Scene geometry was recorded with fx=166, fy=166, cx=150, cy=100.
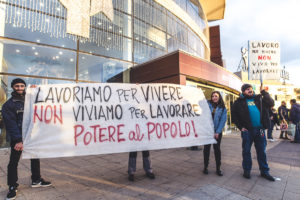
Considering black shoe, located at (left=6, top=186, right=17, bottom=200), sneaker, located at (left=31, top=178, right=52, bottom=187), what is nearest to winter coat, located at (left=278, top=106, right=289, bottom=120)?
sneaker, located at (left=31, top=178, right=52, bottom=187)

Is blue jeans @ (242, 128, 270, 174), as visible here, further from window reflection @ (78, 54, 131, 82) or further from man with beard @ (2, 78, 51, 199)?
window reflection @ (78, 54, 131, 82)

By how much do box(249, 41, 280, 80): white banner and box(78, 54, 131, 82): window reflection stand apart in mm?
7068

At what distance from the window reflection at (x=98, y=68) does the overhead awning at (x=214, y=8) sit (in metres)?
19.8

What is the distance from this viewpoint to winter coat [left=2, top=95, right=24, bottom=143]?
2.71 meters

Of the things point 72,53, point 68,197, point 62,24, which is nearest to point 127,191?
point 68,197

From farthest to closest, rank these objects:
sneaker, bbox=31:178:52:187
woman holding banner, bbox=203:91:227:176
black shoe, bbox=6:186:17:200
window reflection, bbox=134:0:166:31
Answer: window reflection, bbox=134:0:166:31 < woman holding banner, bbox=203:91:227:176 < sneaker, bbox=31:178:52:187 < black shoe, bbox=6:186:17:200

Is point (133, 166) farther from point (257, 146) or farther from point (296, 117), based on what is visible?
point (296, 117)

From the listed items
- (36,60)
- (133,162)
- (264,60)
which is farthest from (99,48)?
(264,60)

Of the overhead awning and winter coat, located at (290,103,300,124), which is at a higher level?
the overhead awning

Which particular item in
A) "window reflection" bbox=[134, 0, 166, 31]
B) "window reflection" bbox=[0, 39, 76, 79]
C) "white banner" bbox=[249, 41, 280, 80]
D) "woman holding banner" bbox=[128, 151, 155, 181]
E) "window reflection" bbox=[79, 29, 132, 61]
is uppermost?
"window reflection" bbox=[134, 0, 166, 31]

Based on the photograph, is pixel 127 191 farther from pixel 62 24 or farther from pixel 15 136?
pixel 62 24

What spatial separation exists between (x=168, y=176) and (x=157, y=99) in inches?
66.5

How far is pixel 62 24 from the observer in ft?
27.7

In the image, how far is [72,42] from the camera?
8750mm
